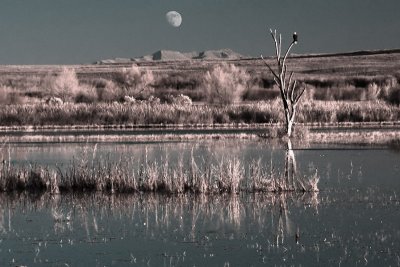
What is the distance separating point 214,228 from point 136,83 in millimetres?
46599

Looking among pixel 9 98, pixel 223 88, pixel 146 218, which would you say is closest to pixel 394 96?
pixel 223 88

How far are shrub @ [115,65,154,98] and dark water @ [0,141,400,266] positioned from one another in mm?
34519

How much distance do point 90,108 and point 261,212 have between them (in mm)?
25716

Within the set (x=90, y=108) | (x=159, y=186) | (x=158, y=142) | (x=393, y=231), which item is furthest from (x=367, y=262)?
(x=90, y=108)

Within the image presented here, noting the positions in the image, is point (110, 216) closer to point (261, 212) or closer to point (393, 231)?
point (261, 212)

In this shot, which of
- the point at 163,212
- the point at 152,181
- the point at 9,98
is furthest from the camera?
the point at 9,98

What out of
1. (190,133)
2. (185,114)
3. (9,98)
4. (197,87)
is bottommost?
(190,133)

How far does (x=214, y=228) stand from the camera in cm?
1194

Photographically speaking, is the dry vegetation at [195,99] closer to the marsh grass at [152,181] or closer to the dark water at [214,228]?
the dark water at [214,228]

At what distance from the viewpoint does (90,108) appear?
38.0 m

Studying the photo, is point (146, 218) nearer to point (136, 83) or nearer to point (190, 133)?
point (190, 133)

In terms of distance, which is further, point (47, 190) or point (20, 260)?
point (47, 190)

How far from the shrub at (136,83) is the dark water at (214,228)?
34519 millimetres

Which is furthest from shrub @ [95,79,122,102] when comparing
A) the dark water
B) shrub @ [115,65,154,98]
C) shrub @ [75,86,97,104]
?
the dark water
